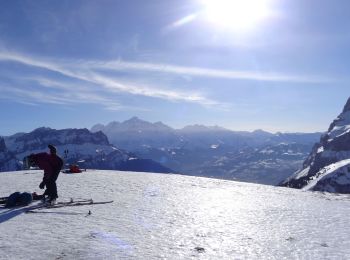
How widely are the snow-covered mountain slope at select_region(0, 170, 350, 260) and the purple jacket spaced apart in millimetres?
2239

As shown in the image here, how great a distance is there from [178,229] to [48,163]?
31.2 feet

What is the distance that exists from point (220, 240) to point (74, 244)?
17.7 ft

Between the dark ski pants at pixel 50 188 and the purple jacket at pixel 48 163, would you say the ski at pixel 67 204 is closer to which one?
the dark ski pants at pixel 50 188

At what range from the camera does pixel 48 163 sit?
2266 centimetres

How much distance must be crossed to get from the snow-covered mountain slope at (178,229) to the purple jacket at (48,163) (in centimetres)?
224

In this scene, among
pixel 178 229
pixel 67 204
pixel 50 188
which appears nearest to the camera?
pixel 178 229

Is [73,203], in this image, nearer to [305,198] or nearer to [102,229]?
[102,229]

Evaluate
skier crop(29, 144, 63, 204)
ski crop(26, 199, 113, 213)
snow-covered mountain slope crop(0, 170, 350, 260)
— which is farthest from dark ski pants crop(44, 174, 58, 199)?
snow-covered mountain slope crop(0, 170, 350, 260)

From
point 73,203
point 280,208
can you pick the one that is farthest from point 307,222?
point 73,203

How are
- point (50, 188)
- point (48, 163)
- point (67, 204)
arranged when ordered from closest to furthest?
1. point (67, 204)
2. point (50, 188)
3. point (48, 163)

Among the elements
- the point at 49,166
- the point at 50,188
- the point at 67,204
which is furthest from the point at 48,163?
the point at 67,204

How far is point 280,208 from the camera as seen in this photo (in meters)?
23.8

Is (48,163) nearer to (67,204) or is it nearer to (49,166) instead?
(49,166)

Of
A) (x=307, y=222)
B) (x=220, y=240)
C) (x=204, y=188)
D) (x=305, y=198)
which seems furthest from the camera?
(x=204, y=188)
